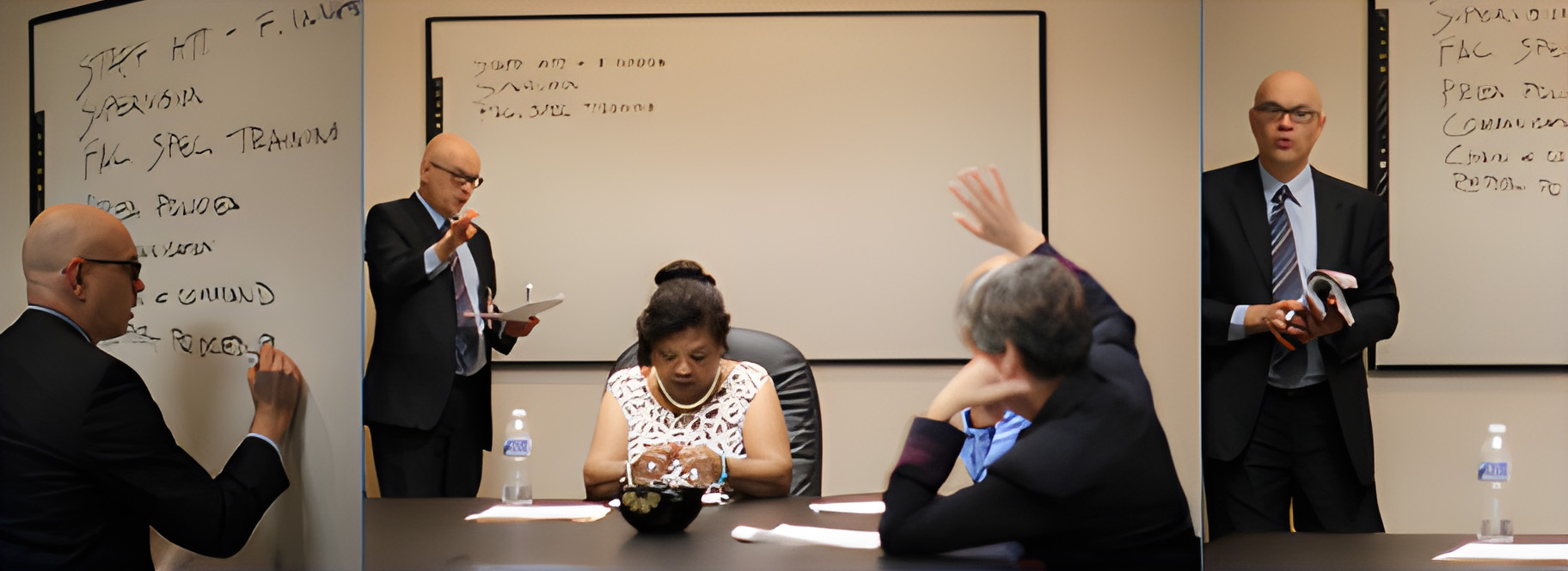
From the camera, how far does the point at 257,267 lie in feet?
5.60

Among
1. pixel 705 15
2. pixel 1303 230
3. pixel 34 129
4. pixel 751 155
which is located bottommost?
pixel 1303 230

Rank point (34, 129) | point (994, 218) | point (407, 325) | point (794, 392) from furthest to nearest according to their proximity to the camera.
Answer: point (407, 325), point (794, 392), point (994, 218), point (34, 129)

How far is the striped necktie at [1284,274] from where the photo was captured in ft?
5.78

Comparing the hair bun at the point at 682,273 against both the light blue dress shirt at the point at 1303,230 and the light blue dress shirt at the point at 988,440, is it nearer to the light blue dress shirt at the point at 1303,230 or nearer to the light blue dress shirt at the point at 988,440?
the light blue dress shirt at the point at 988,440

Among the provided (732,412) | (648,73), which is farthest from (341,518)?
(648,73)

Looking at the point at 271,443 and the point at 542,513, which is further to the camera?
the point at 542,513

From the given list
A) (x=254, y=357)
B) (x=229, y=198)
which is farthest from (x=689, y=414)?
(x=229, y=198)

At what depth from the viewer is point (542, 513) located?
2.01m

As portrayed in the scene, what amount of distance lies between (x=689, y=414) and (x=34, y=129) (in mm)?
1318

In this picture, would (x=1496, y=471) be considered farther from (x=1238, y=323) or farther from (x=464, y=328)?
(x=464, y=328)

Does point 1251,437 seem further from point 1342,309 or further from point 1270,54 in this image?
point 1270,54

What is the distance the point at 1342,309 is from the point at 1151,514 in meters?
0.47

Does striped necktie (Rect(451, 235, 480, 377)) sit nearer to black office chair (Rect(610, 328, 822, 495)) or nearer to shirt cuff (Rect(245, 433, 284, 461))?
black office chair (Rect(610, 328, 822, 495))

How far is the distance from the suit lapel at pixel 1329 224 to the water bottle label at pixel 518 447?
1990mm
